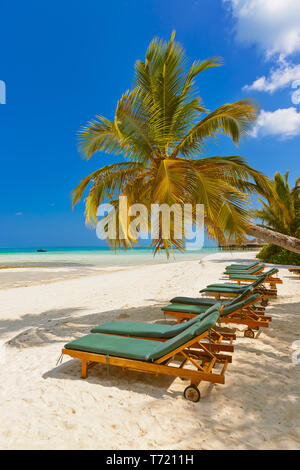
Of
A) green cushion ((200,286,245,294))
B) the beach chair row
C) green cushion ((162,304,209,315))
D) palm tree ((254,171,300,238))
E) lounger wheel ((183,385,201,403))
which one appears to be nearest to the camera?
lounger wheel ((183,385,201,403))

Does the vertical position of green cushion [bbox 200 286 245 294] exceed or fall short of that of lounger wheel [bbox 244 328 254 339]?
it exceeds it

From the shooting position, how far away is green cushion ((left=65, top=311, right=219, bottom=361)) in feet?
9.56

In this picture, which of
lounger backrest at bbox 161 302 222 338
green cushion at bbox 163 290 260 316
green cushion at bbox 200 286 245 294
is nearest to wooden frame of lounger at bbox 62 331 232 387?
lounger backrest at bbox 161 302 222 338

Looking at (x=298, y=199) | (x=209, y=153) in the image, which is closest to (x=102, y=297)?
(x=209, y=153)

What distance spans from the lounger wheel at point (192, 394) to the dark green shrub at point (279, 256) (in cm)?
1604

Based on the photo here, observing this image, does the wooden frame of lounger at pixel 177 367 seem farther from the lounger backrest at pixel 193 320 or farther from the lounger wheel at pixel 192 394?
the lounger backrest at pixel 193 320

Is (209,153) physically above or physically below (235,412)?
above

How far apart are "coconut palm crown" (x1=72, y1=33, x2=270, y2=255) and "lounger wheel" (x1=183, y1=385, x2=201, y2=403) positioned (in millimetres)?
3113

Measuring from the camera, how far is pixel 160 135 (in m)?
5.99

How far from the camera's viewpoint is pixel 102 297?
9.00 m

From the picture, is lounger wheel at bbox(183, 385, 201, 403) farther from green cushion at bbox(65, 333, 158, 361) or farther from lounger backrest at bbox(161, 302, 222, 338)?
lounger backrest at bbox(161, 302, 222, 338)

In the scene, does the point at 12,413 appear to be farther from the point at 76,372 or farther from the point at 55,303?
the point at 55,303

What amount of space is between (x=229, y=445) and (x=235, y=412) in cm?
47

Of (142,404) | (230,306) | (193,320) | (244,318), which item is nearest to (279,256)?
(244,318)
